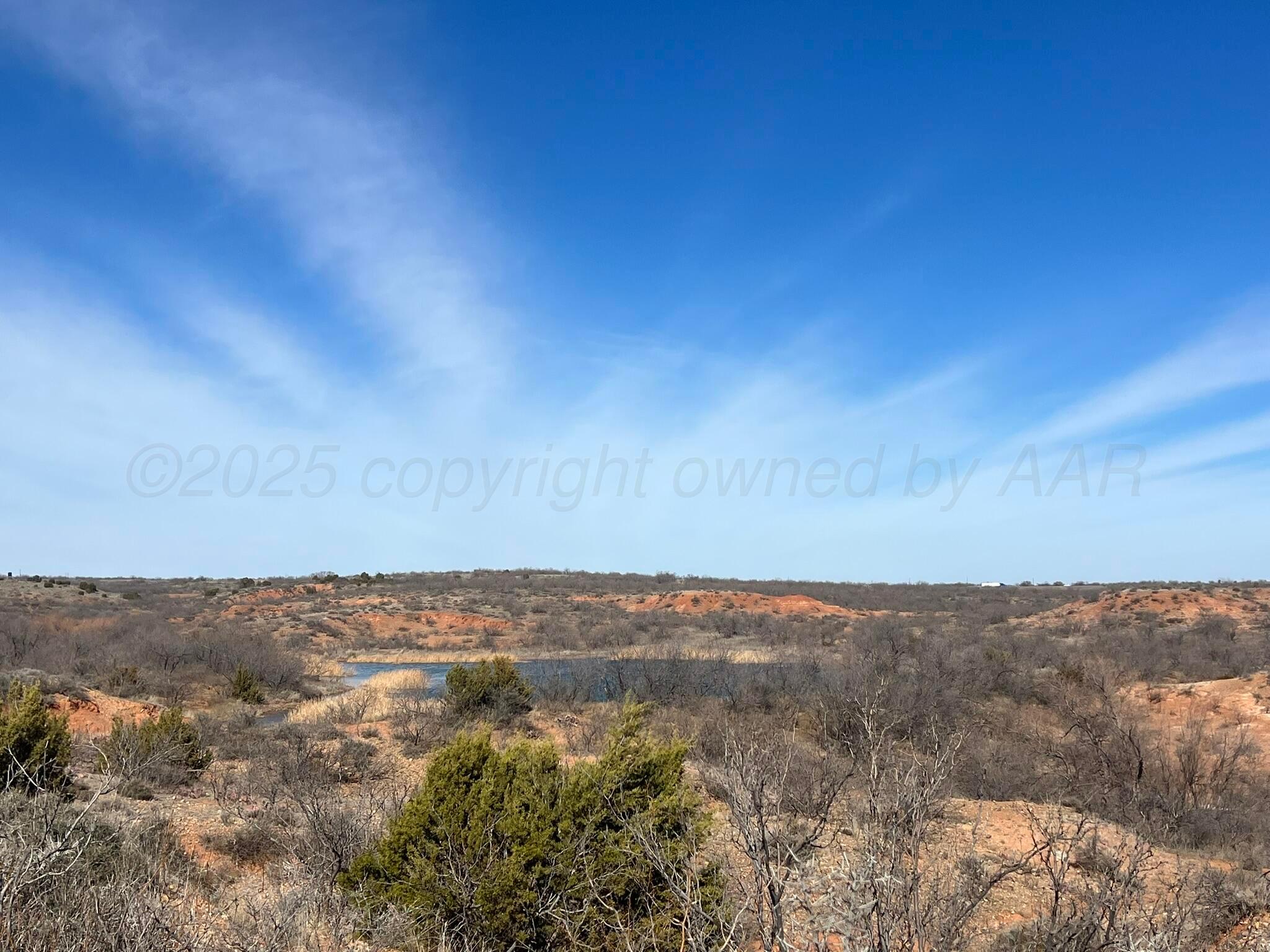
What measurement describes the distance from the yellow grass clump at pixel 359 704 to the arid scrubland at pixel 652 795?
0.64 ft

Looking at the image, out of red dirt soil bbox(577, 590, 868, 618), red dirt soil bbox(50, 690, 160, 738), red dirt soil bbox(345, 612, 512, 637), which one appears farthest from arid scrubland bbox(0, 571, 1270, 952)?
red dirt soil bbox(577, 590, 868, 618)

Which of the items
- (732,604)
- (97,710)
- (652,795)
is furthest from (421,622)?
(652,795)

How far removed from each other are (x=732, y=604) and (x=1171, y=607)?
2472 centimetres

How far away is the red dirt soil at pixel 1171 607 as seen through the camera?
35.2 metres

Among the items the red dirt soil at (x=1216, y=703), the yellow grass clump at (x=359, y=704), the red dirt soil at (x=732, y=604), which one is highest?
the red dirt soil at (x=732, y=604)

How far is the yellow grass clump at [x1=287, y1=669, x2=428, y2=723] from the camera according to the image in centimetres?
1731

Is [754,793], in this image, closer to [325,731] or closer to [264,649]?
[325,731]

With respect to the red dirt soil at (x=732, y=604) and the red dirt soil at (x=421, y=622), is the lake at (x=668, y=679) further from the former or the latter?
the red dirt soil at (x=732, y=604)

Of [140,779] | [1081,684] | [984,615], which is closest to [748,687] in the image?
[1081,684]

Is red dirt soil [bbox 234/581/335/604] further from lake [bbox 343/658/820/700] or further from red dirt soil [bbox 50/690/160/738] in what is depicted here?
lake [bbox 343/658/820/700]

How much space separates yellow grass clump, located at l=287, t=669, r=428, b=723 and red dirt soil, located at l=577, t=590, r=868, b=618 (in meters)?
28.0

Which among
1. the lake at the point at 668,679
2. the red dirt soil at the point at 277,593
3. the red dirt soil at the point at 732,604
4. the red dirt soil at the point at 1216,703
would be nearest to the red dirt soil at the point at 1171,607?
the red dirt soil at the point at 732,604

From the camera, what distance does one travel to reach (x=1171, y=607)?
3725 centimetres

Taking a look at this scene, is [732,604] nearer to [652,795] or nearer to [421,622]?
[421,622]
